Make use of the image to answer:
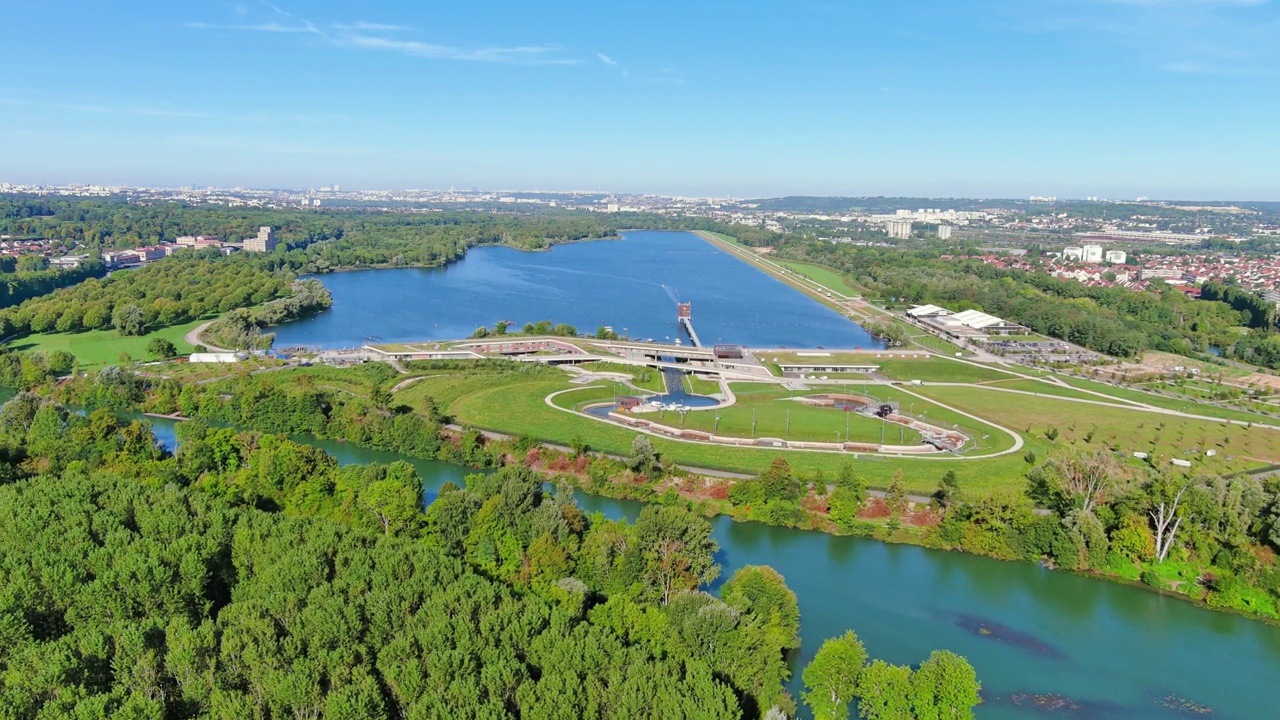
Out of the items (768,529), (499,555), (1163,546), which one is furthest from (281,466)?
(1163,546)

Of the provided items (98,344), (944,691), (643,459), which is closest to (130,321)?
(98,344)

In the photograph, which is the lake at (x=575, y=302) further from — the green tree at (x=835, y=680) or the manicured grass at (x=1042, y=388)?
the green tree at (x=835, y=680)

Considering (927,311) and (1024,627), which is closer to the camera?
(1024,627)

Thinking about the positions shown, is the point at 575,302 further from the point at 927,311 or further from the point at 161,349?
the point at 161,349

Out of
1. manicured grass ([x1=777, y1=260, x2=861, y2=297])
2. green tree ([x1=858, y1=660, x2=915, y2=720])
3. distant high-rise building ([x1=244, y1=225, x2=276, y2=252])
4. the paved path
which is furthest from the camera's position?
distant high-rise building ([x1=244, y1=225, x2=276, y2=252])

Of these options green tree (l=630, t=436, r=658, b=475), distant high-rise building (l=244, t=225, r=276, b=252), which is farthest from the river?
distant high-rise building (l=244, t=225, r=276, b=252)

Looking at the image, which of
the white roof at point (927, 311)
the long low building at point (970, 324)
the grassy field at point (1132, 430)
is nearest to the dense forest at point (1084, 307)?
the long low building at point (970, 324)

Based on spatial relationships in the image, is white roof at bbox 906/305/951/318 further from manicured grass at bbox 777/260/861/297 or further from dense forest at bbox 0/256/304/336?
dense forest at bbox 0/256/304/336
